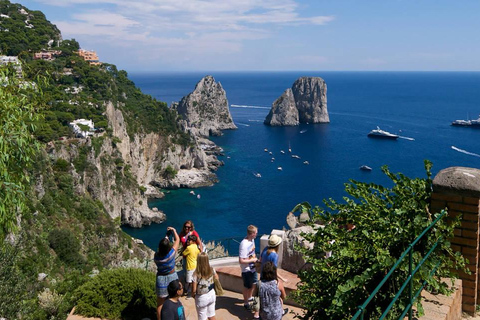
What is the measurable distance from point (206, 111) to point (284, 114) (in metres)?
24.5

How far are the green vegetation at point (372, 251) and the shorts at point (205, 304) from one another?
2302mm

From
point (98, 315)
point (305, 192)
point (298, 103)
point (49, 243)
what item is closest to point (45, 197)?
point (49, 243)

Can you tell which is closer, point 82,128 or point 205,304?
point 205,304

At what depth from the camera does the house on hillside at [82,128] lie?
177ft

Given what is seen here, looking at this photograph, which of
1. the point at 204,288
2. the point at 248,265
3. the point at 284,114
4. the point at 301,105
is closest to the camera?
the point at 204,288

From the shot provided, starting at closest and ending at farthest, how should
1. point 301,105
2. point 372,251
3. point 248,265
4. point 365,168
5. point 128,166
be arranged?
point 372,251 → point 248,265 → point 128,166 → point 365,168 → point 301,105

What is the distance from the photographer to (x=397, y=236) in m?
4.21

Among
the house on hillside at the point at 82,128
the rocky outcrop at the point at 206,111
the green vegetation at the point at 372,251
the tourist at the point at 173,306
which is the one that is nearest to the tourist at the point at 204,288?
the tourist at the point at 173,306

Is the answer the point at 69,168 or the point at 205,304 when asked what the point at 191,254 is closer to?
the point at 205,304

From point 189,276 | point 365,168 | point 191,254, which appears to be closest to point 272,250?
point 191,254

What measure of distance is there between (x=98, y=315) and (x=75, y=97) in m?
61.6

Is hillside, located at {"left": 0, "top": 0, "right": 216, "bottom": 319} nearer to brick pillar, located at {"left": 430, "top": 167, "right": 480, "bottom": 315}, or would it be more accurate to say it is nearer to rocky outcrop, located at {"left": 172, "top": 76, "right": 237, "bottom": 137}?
brick pillar, located at {"left": 430, "top": 167, "right": 480, "bottom": 315}

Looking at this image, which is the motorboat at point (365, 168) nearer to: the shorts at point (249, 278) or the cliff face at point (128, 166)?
the cliff face at point (128, 166)

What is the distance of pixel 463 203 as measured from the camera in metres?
4.76
